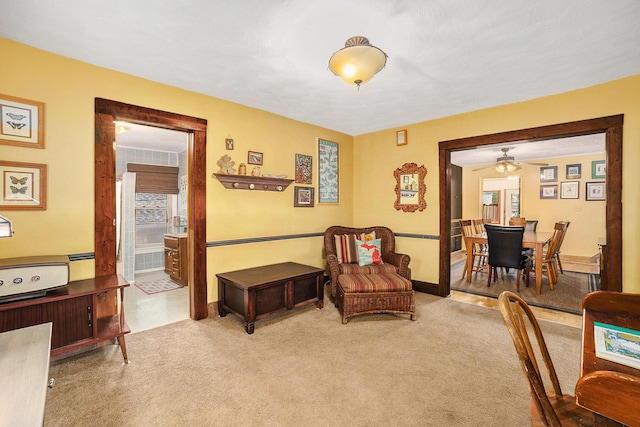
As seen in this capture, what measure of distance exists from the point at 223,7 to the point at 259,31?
0.99 feet

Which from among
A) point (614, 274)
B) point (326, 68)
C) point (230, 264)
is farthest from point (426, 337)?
point (326, 68)

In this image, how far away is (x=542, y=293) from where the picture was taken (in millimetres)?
4086

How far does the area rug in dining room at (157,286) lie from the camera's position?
4.33 m

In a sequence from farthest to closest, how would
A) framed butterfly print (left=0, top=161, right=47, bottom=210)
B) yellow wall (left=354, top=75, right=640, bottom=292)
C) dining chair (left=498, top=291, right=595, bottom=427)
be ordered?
yellow wall (left=354, top=75, right=640, bottom=292)
framed butterfly print (left=0, top=161, right=47, bottom=210)
dining chair (left=498, top=291, right=595, bottom=427)

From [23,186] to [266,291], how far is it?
217cm

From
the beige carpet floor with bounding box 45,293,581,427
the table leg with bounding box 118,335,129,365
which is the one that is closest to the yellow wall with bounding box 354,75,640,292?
the beige carpet floor with bounding box 45,293,581,427

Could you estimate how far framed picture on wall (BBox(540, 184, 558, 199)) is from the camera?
683cm

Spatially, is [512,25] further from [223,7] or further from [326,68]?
[223,7]

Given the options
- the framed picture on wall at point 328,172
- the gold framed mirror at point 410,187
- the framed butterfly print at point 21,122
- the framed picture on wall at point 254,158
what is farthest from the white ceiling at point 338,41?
the framed picture on wall at point 328,172

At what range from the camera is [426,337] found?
2.79m

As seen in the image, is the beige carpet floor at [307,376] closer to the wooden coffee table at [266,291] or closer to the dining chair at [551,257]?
Answer: the wooden coffee table at [266,291]

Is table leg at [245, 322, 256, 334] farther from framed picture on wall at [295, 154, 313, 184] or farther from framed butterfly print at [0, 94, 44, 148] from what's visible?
framed butterfly print at [0, 94, 44, 148]

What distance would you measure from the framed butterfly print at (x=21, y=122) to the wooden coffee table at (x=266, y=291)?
6.51 ft

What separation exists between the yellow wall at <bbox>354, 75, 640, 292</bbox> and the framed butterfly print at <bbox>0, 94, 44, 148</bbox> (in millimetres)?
4004
